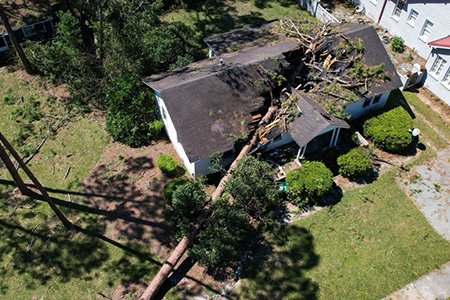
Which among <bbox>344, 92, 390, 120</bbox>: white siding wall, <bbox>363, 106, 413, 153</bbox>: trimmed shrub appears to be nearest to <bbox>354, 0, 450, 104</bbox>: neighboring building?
<bbox>344, 92, 390, 120</bbox>: white siding wall

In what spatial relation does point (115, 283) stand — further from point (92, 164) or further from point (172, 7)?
point (172, 7)

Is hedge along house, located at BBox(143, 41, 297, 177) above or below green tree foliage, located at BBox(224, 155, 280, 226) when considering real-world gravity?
above

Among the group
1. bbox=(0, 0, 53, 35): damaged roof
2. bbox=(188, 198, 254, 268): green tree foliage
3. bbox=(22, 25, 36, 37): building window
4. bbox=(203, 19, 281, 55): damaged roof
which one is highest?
bbox=(0, 0, 53, 35): damaged roof

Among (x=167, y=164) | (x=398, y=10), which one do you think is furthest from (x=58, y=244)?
(x=398, y=10)

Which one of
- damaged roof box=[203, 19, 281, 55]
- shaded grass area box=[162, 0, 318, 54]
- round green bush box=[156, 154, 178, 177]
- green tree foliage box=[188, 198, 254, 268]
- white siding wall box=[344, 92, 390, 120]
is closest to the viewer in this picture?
green tree foliage box=[188, 198, 254, 268]

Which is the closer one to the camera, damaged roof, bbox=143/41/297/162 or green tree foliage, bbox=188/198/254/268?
green tree foliage, bbox=188/198/254/268

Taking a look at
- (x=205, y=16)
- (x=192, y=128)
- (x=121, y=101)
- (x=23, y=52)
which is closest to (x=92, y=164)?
(x=121, y=101)

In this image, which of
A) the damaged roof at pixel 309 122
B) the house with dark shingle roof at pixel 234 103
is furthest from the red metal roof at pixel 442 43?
the damaged roof at pixel 309 122

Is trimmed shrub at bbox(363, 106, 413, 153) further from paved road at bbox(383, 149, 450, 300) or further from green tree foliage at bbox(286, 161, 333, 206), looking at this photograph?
green tree foliage at bbox(286, 161, 333, 206)
